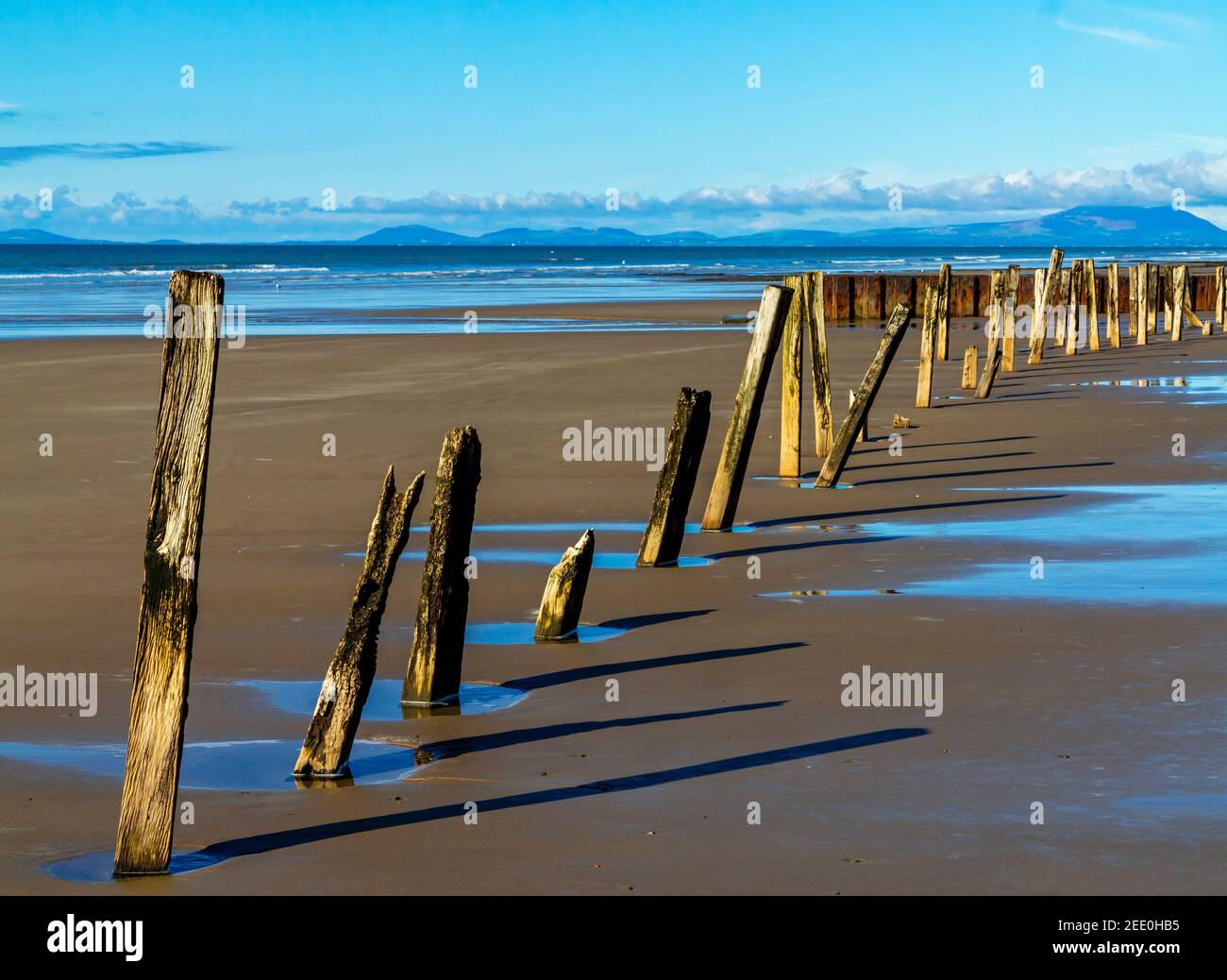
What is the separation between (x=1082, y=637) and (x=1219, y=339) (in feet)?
90.7

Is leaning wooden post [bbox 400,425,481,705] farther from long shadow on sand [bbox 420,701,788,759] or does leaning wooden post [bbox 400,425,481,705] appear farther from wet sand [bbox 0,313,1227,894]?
long shadow on sand [bbox 420,701,788,759]

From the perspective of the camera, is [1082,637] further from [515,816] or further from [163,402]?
[163,402]

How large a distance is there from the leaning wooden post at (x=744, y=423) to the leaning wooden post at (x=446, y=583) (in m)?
4.64

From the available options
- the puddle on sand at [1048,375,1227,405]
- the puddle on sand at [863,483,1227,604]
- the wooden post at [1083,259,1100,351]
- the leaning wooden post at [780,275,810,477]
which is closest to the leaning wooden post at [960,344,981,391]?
the puddle on sand at [1048,375,1227,405]

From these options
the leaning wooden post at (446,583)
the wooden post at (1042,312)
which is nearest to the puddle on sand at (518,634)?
the leaning wooden post at (446,583)

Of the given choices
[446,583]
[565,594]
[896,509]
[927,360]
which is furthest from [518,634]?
[927,360]

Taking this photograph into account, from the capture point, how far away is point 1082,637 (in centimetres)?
810

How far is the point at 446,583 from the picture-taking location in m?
7.02

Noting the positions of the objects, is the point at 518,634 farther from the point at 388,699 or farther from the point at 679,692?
the point at 679,692

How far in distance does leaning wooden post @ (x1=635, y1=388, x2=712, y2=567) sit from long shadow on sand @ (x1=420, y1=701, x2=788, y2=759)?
325 cm

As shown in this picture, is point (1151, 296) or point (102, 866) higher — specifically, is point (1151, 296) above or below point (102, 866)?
above

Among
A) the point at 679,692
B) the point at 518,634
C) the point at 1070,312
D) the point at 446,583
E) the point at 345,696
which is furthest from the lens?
the point at 1070,312

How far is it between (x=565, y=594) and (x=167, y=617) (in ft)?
11.6

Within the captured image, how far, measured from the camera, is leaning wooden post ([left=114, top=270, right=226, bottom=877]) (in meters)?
4.95
